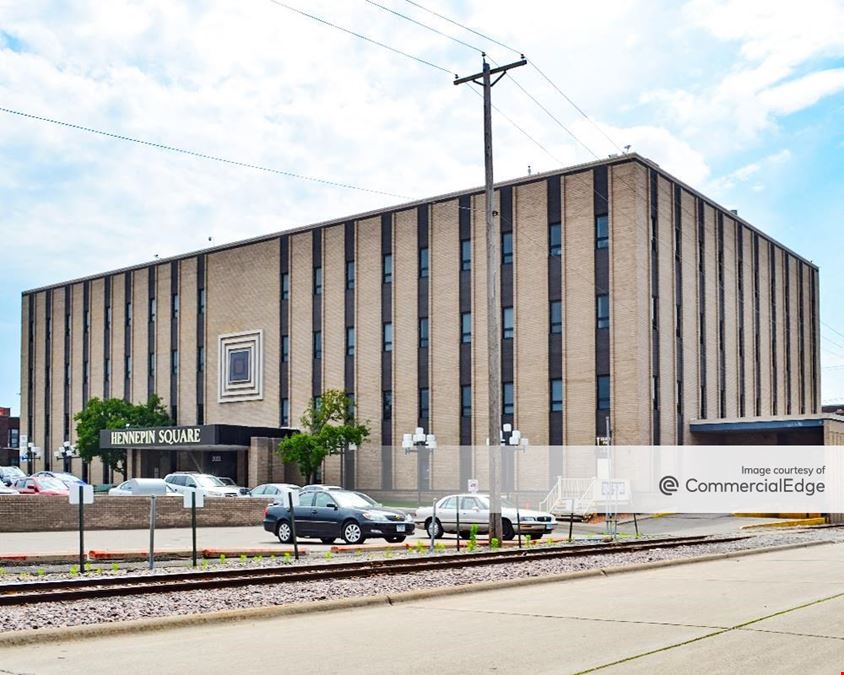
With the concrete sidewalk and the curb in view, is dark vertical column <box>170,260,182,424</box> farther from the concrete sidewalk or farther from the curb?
the concrete sidewalk

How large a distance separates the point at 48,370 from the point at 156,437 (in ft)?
76.0

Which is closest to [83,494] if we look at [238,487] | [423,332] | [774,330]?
[238,487]

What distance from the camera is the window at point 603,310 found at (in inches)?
2011

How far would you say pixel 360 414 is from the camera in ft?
196

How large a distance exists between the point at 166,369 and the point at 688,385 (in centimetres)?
3453

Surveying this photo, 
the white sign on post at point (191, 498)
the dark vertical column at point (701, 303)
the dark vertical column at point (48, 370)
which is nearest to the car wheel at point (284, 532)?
the white sign on post at point (191, 498)

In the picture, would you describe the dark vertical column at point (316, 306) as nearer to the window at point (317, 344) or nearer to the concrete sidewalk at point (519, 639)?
the window at point (317, 344)

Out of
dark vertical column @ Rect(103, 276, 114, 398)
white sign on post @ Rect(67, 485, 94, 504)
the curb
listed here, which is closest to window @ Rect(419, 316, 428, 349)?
dark vertical column @ Rect(103, 276, 114, 398)

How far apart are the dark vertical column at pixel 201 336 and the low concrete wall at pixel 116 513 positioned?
32.3 metres

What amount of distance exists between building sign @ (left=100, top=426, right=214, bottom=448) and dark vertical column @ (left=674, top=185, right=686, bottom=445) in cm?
2458

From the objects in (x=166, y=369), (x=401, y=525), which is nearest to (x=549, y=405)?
(x=401, y=525)

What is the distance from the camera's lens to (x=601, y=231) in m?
51.9

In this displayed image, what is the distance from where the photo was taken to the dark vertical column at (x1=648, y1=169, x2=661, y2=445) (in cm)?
5088

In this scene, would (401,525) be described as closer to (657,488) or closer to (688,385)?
(657,488)
